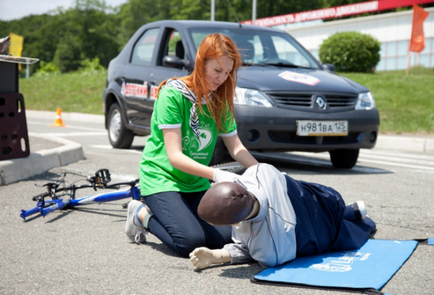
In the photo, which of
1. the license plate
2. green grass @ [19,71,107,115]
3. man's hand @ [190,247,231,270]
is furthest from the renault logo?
green grass @ [19,71,107,115]

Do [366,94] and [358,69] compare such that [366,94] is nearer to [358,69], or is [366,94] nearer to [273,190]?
[273,190]

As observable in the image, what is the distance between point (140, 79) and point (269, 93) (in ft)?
7.21

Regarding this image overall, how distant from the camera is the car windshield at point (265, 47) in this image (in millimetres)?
7203

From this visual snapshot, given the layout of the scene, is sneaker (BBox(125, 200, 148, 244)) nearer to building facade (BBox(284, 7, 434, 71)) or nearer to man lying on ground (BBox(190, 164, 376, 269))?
man lying on ground (BBox(190, 164, 376, 269))

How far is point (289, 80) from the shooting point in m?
6.52

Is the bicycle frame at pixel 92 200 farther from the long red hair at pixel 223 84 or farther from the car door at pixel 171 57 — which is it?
the car door at pixel 171 57

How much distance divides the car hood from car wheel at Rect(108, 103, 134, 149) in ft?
7.88

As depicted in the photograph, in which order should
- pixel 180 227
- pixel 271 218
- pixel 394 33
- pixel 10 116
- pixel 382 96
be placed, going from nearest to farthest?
pixel 271 218 < pixel 180 227 < pixel 10 116 < pixel 382 96 < pixel 394 33

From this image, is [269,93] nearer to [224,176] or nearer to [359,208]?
[359,208]

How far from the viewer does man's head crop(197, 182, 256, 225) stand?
9.29 feet

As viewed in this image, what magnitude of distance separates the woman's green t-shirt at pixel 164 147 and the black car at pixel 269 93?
2397 millimetres

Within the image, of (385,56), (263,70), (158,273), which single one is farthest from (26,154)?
(385,56)

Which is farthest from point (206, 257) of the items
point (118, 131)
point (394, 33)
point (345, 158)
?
point (394, 33)

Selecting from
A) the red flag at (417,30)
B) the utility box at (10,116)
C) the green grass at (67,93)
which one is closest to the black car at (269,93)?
the utility box at (10,116)
